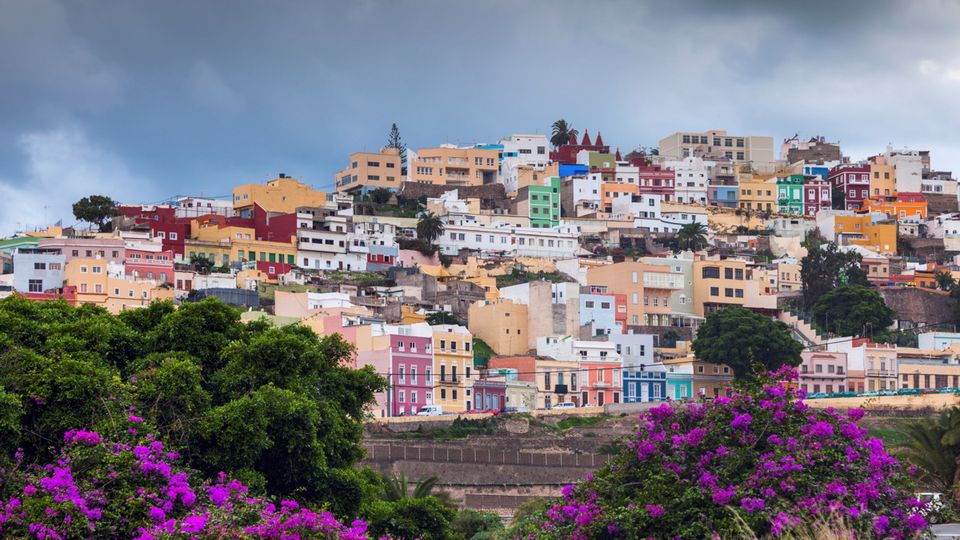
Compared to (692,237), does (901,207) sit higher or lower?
higher

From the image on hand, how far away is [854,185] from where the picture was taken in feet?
407

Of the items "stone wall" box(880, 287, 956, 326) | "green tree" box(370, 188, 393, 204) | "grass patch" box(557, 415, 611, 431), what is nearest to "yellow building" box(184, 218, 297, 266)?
"green tree" box(370, 188, 393, 204)

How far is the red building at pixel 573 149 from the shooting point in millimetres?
121750

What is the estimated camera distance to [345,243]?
9800 cm

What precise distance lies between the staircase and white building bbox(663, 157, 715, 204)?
1208 inches

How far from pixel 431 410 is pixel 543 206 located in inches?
1663

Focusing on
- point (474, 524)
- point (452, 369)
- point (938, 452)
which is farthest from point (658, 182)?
point (938, 452)

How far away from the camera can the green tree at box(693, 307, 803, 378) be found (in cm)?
7581

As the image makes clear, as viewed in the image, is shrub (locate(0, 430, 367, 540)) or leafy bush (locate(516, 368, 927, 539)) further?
leafy bush (locate(516, 368, 927, 539))

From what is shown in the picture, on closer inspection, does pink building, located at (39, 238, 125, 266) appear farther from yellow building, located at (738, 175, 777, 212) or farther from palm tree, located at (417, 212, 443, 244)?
yellow building, located at (738, 175, 777, 212)

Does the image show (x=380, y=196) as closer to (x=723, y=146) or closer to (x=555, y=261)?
(x=555, y=261)

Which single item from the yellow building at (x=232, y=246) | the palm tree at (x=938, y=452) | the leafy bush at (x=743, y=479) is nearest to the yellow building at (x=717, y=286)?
the yellow building at (x=232, y=246)

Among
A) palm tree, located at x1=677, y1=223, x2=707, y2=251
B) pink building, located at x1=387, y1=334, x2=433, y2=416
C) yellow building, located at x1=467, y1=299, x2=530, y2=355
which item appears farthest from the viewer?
palm tree, located at x1=677, y1=223, x2=707, y2=251

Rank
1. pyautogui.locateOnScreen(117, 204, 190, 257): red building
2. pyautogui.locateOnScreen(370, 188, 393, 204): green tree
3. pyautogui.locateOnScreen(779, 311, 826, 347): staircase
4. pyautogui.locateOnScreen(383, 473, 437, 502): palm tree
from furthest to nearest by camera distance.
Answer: pyautogui.locateOnScreen(370, 188, 393, 204): green tree → pyautogui.locateOnScreen(117, 204, 190, 257): red building → pyautogui.locateOnScreen(779, 311, 826, 347): staircase → pyautogui.locateOnScreen(383, 473, 437, 502): palm tree
